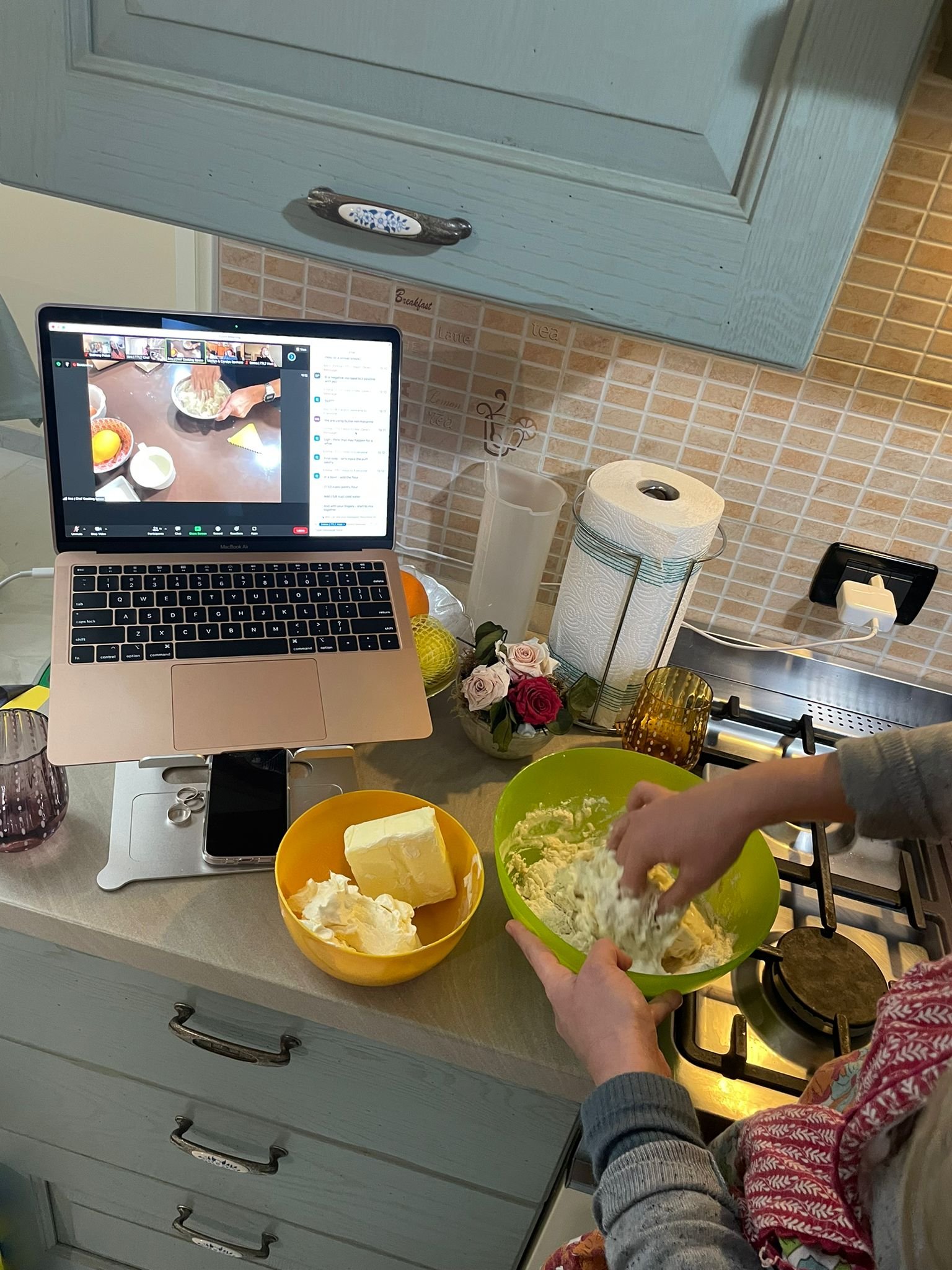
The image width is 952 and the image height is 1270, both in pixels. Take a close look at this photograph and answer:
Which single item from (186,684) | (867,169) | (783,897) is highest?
(867,169)

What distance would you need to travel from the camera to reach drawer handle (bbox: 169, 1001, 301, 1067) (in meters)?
0.87

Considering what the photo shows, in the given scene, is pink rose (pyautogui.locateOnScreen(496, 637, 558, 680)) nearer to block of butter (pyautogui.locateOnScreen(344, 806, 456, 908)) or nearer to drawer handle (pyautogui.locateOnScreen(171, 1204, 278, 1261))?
block of butter (pyautogui.locateOnScreen(344, 806, 456, 908))

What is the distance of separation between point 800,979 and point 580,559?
18.9 inches

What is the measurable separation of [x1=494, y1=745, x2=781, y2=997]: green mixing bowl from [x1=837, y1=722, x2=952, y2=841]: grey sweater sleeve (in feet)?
0.35

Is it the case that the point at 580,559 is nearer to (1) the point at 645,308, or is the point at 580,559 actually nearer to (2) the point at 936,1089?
(1) the point at 645,308

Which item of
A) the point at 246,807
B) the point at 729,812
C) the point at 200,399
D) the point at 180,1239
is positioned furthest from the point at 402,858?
the point at 180,1239

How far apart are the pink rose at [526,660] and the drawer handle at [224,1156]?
58 cm

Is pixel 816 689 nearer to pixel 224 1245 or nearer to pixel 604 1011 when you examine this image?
pixel 604 1011

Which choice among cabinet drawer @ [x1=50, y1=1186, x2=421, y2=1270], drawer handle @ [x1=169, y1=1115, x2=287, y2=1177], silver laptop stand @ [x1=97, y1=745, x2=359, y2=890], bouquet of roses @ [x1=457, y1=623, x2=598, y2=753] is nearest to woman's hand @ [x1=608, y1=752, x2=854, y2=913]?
bouquet of roses @ [x1=457, y1=623, x2=598, y2=753]

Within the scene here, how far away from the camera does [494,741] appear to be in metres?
0.99

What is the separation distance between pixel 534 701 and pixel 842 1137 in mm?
500

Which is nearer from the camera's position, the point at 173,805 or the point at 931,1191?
the point at 931,1191

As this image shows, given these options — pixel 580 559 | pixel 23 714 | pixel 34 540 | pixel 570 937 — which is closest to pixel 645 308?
pixel 580 559

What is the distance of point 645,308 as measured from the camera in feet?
2.27
